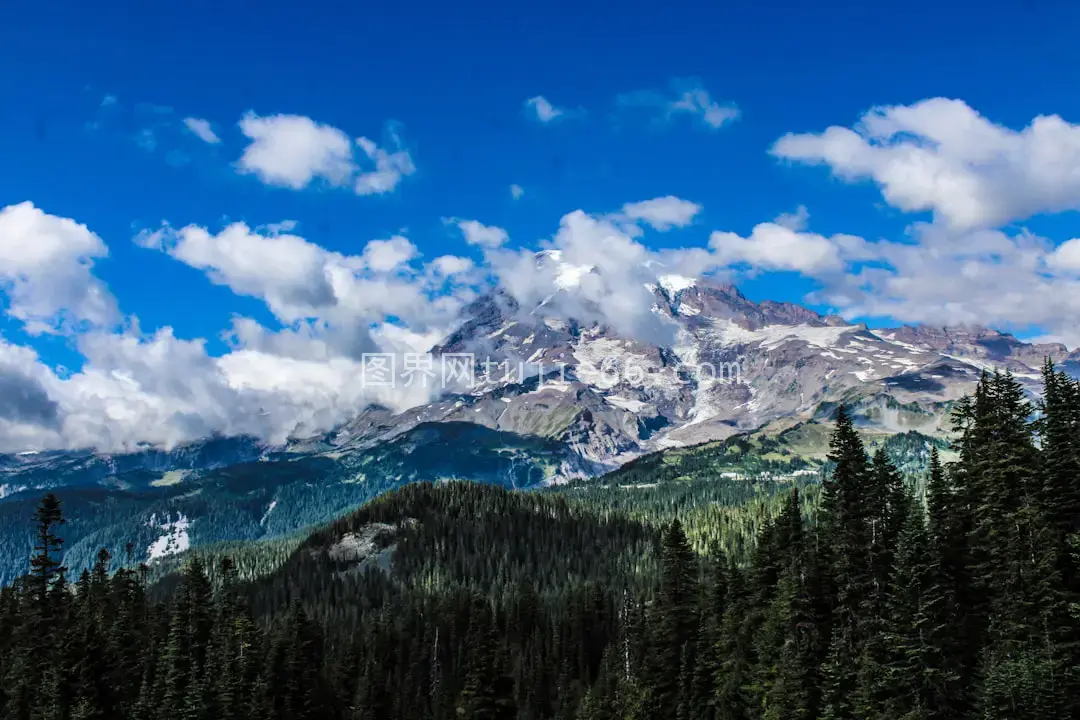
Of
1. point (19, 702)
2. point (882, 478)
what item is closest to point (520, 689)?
point (19, 702)

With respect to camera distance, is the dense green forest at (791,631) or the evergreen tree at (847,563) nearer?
the dense green forest at (791,631)

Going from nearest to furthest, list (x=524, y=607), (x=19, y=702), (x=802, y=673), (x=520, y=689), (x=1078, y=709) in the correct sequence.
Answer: (x=1078, y=709)
(x=802, y=673)
(x=19, y=702)
(x=520, y=689)
(x=524, y=607)

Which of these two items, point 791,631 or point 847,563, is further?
point 791,631

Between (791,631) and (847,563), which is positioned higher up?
(847,563)

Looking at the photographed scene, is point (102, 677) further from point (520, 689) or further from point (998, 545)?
point (998, 545)

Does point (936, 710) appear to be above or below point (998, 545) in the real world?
below

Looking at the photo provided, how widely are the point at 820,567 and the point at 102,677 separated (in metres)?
72.4

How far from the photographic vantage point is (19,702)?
8850 centimetres

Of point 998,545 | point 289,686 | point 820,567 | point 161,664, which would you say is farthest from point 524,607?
point 998,545

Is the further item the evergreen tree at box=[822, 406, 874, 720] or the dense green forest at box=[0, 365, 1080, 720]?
the evergreen tree at box=[822, 406, 874, 720]

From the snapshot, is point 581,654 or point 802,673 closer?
point 802,673

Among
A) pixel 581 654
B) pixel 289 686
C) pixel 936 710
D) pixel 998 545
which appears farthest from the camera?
pixel 581 654

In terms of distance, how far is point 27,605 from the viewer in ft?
307

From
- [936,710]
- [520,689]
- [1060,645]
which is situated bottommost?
[520,689]
